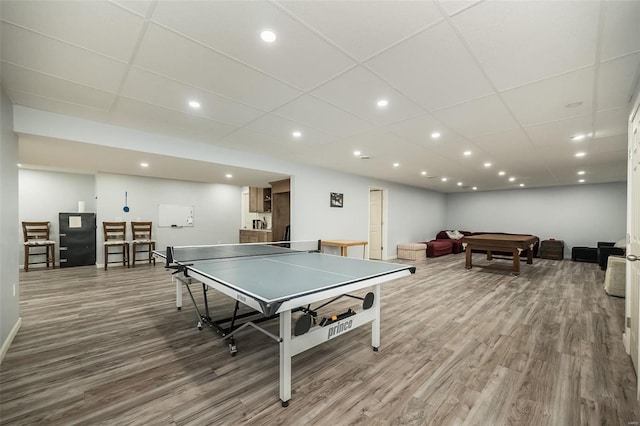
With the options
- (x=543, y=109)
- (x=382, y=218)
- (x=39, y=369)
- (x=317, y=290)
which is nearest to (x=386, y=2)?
(x=317, y=290)

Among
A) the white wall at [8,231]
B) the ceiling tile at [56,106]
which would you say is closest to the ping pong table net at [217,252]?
the white wall at [8,231]

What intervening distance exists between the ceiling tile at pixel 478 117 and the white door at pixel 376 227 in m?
4.90

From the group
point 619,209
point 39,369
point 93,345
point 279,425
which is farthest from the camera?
point 619,209

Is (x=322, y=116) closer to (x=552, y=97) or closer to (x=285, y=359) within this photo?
(x=552, y=97)

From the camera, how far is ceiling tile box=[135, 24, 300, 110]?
183 cm

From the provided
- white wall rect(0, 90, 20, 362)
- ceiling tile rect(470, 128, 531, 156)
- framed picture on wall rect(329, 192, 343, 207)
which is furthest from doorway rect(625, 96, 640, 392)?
white wall rect(0, 90, 20, 362)

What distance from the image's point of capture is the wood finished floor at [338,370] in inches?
66.7

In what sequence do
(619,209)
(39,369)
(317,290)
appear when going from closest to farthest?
(317,290) < (39,369) < (619,209)

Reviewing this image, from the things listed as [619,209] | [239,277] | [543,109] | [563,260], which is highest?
[543,109]

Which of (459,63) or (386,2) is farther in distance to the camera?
(459,63)

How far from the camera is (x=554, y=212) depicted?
913 centimetres

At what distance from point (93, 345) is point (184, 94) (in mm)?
2529

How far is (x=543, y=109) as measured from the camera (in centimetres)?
284

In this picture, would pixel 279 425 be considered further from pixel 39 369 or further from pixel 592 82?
pixel 592 82
